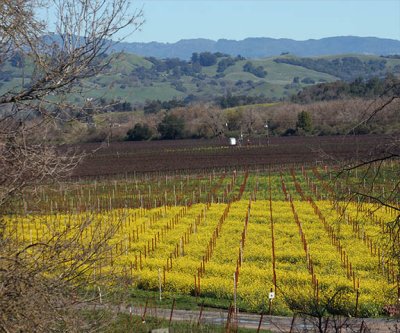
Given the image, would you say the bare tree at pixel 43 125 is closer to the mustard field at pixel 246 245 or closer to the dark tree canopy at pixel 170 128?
the mustard field at pixel 246 245

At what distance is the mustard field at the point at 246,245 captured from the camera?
19.7 metres

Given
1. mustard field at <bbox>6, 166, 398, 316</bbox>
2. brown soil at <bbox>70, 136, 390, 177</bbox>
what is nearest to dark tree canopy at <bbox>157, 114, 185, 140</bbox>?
brown soil at <bbox>70, 136, 390, 177</bbox>

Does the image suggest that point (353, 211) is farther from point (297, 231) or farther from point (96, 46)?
point (96, 46)

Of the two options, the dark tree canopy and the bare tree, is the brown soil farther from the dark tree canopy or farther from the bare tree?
the bare tree

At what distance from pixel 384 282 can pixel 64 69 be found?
19.8 metres

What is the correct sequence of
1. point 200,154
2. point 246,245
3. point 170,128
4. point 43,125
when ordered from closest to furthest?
1. point 43,125
2. point 246,245
3. point 200,154
4. point 170,128

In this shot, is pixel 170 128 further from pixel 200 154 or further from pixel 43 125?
pixel 43 125

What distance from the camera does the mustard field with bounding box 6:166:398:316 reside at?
1969 centimetres

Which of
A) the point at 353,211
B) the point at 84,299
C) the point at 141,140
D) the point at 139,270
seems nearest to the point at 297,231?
the point at 353,211

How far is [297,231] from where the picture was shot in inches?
1459

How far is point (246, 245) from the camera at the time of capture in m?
33.5

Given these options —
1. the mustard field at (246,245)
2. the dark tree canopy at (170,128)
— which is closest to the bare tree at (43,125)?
the mustard field at (246,245)

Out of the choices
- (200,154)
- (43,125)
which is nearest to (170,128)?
(200,154)

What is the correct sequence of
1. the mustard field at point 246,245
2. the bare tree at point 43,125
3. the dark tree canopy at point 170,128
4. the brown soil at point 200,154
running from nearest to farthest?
the bare tree at point 43,125 → the mustard field at point 246,245 → the brown soil at point 200,154 → the dark tree canopy at point 170,128
